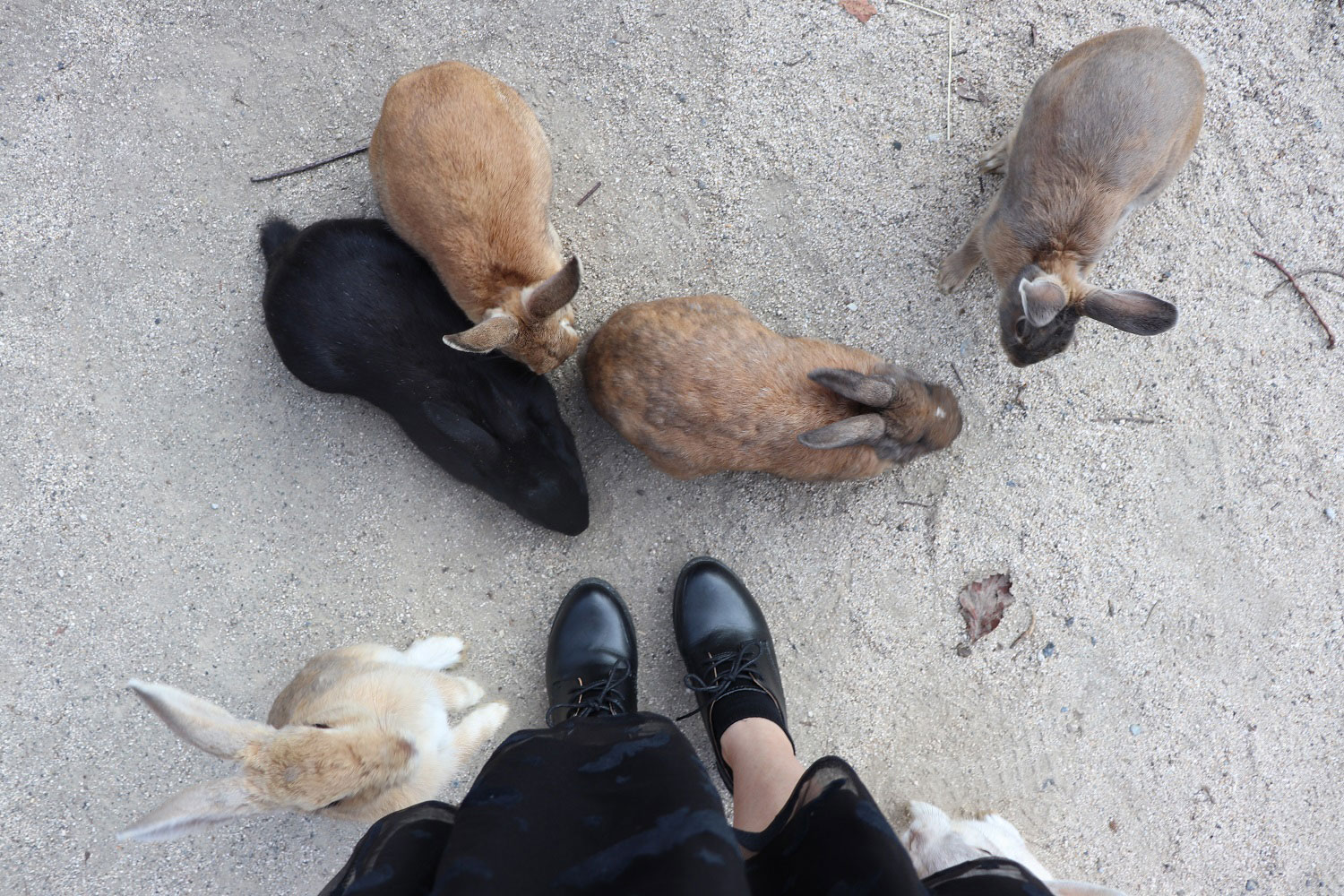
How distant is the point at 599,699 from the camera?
3088 mm

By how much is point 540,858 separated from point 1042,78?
11.0ft

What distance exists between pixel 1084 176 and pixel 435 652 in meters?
3.25

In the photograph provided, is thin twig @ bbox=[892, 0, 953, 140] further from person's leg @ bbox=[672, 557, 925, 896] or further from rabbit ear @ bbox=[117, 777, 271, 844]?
rabbit ear @ bbox=[117, 777, 271, 844]

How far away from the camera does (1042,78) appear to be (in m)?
3.01

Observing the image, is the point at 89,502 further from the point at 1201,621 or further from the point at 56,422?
the point at 1201,621

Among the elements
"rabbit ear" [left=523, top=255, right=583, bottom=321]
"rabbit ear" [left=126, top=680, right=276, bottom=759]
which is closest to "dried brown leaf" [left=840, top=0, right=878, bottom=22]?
"rabbit ear" [left=523, top=255, right=583, bottom=321]

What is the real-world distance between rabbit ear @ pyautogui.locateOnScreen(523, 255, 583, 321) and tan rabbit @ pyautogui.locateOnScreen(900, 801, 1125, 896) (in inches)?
98.9

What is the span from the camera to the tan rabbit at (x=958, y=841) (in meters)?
2.78

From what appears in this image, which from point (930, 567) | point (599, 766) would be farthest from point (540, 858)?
point (930, 567)

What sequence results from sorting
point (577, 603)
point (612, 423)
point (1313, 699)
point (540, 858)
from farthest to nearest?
1. point (1313, 699)
2. point (577, 603)
3. point (612, 423)
4. point (540, 858)

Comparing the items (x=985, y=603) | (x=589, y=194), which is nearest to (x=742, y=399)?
(x=589, y=194)

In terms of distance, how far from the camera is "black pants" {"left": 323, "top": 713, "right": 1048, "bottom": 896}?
5.21 feet

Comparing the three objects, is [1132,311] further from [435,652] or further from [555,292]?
[435,652]

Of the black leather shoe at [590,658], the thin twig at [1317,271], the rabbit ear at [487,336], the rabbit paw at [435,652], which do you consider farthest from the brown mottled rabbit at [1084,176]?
the rabbit paw at [435,652]
